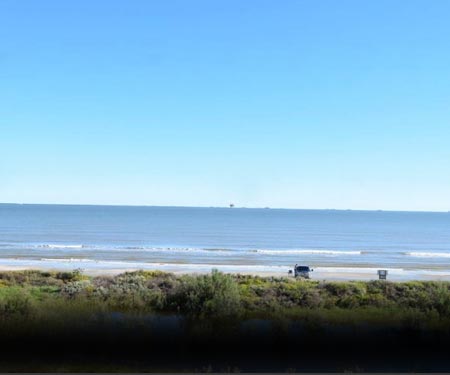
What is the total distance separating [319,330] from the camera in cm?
575

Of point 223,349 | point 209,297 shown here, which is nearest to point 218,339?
point 223,349

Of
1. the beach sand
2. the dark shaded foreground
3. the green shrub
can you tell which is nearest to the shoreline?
the beach sand

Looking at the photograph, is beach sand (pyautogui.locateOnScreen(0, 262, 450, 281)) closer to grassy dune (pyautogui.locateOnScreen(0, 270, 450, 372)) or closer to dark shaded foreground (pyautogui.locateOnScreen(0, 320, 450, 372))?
grassy dune (pyautogui.locateOnScreen(0, 270, 450, 372))

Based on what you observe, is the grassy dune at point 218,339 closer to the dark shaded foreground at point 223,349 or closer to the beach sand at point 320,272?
the dark shaded foreground at point 223,349

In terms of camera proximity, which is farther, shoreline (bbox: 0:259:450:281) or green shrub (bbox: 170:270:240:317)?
shoreline (bbox: 0:259:450:281)

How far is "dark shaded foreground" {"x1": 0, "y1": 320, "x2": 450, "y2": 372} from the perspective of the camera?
498 centimetres

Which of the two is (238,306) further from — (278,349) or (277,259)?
(277,259)

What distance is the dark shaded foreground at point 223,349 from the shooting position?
4980 millimetres

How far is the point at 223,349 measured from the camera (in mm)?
5465

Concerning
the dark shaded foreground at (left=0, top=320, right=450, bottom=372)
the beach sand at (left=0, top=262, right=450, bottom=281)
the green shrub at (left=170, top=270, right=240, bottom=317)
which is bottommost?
the beach sand at (left=0, top=262, right=450, bottom=281)

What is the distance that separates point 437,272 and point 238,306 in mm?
28441

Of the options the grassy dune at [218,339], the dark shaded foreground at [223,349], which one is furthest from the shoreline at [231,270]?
the dark shaded foreground at [223,349]

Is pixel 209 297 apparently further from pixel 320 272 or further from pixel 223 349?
pixel 320 272

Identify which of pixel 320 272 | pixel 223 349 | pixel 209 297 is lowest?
pixel 320 272
